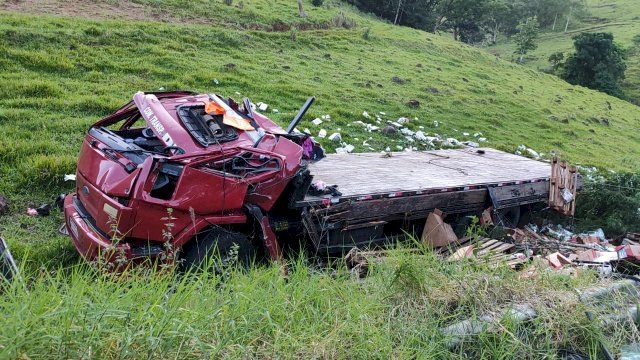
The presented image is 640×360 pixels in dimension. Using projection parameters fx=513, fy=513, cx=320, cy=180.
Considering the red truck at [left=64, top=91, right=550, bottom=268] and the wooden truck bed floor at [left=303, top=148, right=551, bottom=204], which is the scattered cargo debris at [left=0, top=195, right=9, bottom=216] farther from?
the wooden truck bed floor at [left=303, top=148, right=551, bottom=204]

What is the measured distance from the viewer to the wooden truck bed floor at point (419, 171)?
667 centimetres

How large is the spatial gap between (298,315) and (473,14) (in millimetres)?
49035

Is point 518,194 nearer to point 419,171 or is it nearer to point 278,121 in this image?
point 419,171

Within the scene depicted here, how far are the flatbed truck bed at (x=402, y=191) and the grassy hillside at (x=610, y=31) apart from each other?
39207 mm

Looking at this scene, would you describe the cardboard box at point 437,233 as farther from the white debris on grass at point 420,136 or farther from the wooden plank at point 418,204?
the white debris on grass at point 420,136

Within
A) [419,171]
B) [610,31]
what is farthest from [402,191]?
[610,31]

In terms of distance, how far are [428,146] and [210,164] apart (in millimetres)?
7717

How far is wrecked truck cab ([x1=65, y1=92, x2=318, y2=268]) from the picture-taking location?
452 centimetres

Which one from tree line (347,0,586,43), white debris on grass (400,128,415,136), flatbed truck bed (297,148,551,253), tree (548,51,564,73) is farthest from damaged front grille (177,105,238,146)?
tree (548,51,564,73)

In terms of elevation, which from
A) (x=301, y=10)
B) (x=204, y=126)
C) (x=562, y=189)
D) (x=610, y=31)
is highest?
(x=610, y=31)

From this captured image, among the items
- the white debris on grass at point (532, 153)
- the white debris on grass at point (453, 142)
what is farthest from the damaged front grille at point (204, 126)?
the white debris on grass at point (532, 153)

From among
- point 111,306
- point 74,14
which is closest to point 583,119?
point 74,14

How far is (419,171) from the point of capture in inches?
310

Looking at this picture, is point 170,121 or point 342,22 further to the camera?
point 342,22
